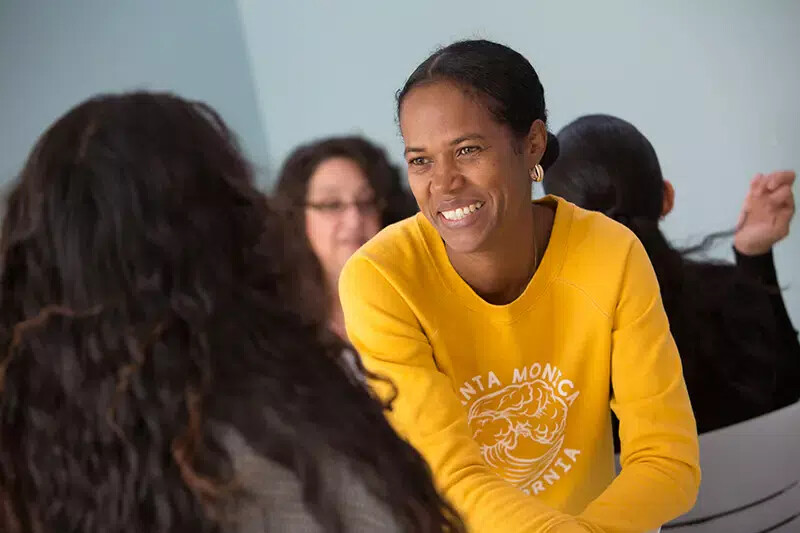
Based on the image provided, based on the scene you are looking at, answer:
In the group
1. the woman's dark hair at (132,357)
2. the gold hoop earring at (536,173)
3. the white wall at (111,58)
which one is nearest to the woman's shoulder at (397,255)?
the gold hoop earring at (536,173)

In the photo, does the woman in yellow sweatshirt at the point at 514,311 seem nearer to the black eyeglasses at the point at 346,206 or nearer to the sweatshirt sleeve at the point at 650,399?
the sweatshirt sleeve at the point at 650,399

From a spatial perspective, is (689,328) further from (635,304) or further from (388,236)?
(388,236)

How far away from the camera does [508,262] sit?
1.26 metres

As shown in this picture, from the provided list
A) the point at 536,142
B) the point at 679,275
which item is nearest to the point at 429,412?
the point at 536,142

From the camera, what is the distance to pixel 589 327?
124 centimetres

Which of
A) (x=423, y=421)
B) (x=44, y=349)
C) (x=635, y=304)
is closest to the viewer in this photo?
(x=44, y=349)

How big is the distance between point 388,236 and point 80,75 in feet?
3.91

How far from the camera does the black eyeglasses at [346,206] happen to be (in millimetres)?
1957

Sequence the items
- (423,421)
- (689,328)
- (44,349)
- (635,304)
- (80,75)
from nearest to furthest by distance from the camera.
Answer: (44,349) < (423,421) < (635,304) < (689,328) < (80,75)

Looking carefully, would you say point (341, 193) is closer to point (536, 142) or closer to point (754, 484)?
point (536, 142)

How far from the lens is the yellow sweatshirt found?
119cm

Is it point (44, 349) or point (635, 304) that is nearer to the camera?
point (44, 349)

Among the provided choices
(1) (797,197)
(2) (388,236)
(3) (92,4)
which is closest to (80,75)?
(3) (92,4)

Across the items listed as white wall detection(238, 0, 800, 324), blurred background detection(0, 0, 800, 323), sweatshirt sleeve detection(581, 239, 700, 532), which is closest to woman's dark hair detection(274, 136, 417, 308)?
blurred background detection(0, 0, 800, 323)
